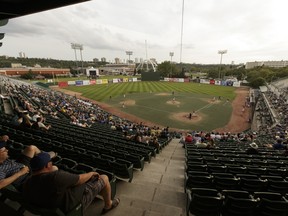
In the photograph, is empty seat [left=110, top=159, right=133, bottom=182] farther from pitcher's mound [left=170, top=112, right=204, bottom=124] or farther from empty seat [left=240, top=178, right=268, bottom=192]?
pitcher's mound [left=170, top=112, right=204, bottom=124]

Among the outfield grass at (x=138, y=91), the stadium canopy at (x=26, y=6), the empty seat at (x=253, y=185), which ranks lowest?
the outfield grass at (x=138, y=91)

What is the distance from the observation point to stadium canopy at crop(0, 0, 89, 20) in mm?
4996

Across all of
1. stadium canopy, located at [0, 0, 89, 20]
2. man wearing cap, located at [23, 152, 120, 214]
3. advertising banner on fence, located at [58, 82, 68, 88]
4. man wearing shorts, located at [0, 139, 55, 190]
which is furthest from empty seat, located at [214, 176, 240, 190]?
advertising banner on fence, located at [58, 82, 68, 88]

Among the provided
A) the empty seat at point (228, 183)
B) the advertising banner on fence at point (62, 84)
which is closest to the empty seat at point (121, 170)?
the empty seat at point (228, 183)

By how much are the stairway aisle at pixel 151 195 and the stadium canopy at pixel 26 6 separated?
16.7 feet

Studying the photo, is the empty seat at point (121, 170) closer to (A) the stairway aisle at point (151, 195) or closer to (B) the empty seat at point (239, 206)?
(A) the stairway aisle at point (151, 195)

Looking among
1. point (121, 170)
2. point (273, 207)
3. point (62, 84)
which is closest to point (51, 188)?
point (121, 170)

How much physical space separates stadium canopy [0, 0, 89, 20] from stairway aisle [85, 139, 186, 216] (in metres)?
5.10

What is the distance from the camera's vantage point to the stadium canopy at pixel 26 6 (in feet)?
16.4

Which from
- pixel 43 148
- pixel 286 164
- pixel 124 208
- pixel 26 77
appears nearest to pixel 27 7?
pixel 43 148

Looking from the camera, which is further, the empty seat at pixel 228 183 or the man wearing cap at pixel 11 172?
the empty seat at pixel 228 183

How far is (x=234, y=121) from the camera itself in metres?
26.9

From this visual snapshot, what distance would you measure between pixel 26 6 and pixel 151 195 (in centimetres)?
657

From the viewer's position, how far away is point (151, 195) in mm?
4605
